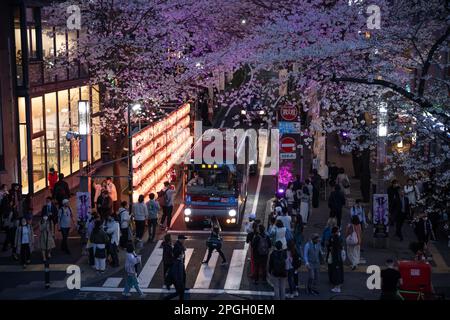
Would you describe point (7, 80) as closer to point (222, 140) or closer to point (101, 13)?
point (101, 13)

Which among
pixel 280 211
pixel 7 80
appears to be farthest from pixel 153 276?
pixel 7 80

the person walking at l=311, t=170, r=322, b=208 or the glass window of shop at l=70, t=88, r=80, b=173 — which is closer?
the person walking at l=311, t=170, r=322, b=208

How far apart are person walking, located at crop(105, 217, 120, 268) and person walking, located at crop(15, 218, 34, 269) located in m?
2.14

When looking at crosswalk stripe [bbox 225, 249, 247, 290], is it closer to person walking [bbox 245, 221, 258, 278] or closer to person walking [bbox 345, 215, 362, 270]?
person walking [bbox 245, 221, 258, 278]

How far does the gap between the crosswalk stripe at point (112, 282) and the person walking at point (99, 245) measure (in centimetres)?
51

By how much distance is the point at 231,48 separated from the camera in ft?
81.8

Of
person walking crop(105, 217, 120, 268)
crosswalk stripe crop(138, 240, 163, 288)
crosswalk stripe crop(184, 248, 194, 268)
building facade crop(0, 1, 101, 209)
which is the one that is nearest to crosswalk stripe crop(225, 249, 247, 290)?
crosswalk stripe crop(184, 248, 194, 268)

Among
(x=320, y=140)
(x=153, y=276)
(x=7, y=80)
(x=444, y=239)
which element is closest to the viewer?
(x=153, y=276)

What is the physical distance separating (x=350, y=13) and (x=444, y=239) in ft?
25.8

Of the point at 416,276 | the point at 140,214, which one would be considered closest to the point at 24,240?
the point at 140,214

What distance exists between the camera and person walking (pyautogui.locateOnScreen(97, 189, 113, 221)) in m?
20.0

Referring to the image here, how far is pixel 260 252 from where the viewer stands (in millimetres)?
17562

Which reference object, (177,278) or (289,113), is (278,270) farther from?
(289,113)

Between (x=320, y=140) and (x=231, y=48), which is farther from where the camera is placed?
(x=320, y=140)
